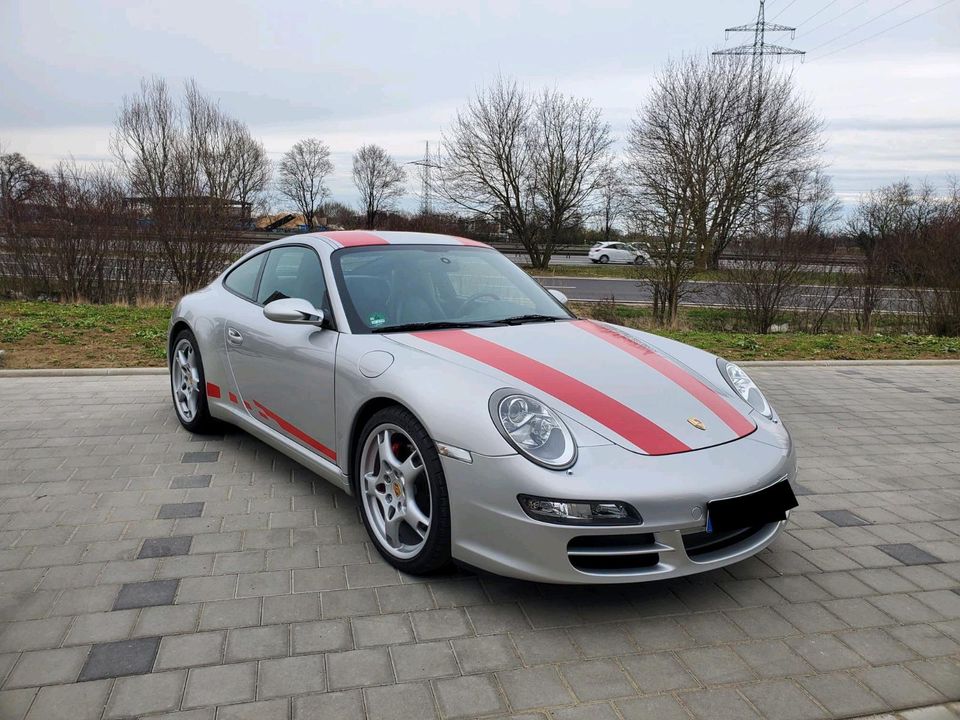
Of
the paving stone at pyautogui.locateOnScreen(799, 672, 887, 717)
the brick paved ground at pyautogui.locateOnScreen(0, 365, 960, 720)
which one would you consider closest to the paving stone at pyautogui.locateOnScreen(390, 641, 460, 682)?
the brick paved ground at pyautogui.locateOnScreen(0, 365, 960, 720)

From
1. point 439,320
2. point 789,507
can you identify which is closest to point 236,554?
point 439,320

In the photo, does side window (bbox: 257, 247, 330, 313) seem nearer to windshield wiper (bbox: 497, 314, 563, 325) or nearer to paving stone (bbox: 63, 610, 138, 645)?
windshield wiper (bbox: 497, 314, 563, 325)

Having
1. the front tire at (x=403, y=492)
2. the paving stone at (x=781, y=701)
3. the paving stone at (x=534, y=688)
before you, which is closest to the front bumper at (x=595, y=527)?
the front tire at (x=403, y=492)

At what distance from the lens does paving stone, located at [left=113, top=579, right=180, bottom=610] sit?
9.13 ft

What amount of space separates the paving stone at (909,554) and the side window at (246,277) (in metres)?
3.79

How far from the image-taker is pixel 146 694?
2229mm

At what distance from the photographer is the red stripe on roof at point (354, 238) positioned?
406cm

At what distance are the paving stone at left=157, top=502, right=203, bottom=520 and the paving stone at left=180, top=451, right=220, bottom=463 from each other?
740 mm

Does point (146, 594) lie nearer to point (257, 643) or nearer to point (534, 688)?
point (257, 643)

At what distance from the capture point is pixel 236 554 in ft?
10.6

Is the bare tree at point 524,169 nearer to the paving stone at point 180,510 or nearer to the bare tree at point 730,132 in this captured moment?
the bare tree at point 730,132

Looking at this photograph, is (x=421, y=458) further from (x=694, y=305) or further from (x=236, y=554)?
(x=694, y=305)

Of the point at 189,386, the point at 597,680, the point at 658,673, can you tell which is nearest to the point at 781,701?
the point at 658,673

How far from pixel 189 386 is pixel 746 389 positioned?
3680 millimetres
